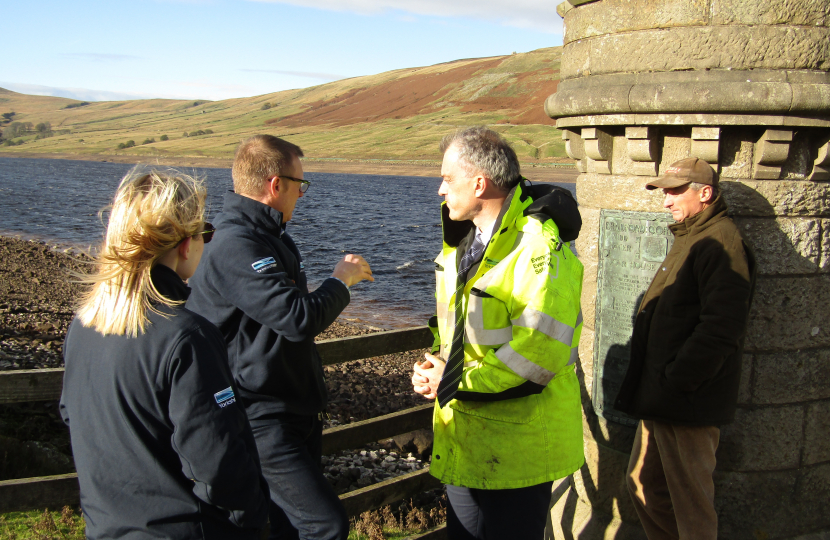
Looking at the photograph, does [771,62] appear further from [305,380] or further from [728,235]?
[305,380]

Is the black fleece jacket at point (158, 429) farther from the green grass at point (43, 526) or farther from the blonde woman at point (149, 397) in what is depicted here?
the green grass at point (43, 526)

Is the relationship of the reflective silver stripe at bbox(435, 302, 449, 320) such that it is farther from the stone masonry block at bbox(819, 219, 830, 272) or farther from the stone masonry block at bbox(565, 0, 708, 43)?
the stone masonry block at bbox(819, 219, 830, 272)

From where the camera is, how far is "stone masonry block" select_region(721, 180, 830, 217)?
3463mm

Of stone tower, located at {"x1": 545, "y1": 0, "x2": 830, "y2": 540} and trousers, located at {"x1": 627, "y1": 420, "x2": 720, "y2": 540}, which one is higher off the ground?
stone tower, located at {"x1": 545, "y1": 0, "x2": 830, "y2": 540}

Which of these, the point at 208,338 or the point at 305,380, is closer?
the point at 208,338

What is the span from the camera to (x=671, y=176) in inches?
130

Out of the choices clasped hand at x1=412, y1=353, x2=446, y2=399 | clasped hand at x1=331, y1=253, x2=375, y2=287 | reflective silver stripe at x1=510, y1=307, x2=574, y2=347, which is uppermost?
clasped hand at x1=331, y1=253, x2=375, y2=287

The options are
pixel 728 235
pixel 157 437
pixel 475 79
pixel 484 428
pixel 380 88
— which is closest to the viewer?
pixel 157 437

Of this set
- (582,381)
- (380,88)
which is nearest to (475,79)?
(380,88)

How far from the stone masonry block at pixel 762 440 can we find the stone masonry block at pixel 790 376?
0.08 metres

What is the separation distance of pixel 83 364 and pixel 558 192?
2062 mm

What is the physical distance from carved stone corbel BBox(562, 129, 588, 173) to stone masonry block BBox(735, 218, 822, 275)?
1054 millimetres

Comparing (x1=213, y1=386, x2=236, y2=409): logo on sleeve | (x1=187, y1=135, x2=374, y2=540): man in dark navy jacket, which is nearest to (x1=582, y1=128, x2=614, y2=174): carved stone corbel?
(x1=187, y1=135, x2=374, y2=540): man in dark navy jacket

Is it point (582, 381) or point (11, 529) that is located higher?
point (582, 381)
